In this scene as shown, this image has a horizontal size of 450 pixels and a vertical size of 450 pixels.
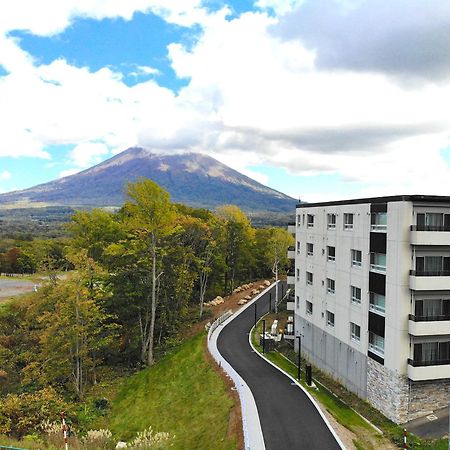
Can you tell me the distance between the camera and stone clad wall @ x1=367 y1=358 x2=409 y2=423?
993 inches

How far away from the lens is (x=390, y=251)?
26.0 meters

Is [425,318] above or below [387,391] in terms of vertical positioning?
above

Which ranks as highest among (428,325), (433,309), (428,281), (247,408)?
(428,281)

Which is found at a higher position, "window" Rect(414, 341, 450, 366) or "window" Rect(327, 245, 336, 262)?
"window" Rect(327, 245, 336, 262)

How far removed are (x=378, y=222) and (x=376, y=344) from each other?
26.9 feet

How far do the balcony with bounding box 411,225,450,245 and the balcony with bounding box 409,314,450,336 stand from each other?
452 cm

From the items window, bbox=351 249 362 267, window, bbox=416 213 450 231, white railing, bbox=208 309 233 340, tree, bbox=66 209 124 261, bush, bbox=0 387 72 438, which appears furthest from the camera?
tree, bbox=66 209 124 261

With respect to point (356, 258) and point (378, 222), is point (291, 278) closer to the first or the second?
point (356, 258)

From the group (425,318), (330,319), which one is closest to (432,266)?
(425,318)

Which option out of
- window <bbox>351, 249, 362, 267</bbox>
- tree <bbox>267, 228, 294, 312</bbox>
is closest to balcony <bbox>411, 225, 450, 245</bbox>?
window <bbox>351, 249, 362, 267</bbox>

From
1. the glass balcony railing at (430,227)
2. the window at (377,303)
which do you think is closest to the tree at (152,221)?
the window at (377,303)

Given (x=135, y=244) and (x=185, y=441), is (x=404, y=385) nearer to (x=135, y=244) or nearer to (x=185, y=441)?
(x=185, y=441)

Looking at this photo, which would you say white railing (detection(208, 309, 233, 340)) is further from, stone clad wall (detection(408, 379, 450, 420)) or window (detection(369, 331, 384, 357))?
stone clad wall (detection(408, 379, 450, 420))

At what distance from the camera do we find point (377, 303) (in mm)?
27859
